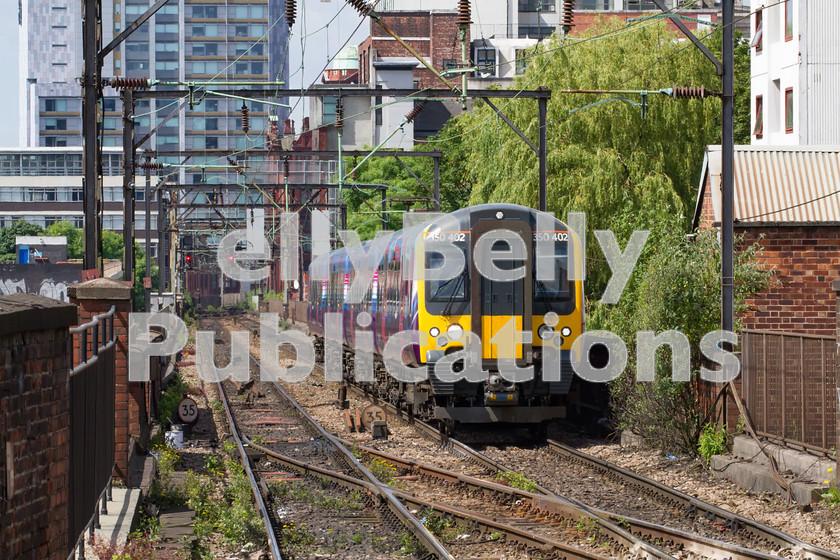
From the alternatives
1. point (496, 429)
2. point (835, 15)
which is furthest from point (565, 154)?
point (835, 15)

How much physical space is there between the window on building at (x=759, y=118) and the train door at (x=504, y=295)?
31169mm

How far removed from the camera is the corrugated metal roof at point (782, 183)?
1748 cm

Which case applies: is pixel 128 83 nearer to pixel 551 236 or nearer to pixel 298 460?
pixel 298 460

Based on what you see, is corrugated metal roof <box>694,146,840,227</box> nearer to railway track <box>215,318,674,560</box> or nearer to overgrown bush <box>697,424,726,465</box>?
overgrown bush <box>697,424,726,465</box>

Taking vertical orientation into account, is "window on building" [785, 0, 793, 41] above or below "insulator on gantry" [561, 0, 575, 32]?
above

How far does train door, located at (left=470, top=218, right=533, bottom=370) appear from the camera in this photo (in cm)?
1675

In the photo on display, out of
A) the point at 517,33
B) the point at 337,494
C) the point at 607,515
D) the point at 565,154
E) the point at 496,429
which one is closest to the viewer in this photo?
the point at 607,515

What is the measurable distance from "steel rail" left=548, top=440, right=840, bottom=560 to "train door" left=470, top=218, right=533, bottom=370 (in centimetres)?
169

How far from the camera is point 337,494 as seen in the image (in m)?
13.4

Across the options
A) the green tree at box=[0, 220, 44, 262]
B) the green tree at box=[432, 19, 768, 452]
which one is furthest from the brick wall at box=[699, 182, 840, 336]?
the green tree at box=[0, 220, 44, 262]

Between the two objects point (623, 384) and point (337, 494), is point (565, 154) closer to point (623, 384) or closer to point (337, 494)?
point (623, 384)

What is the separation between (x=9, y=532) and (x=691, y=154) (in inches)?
997

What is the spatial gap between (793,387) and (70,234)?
11397cm

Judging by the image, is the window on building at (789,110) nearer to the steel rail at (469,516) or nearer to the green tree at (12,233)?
the steel rail at (469,516)
